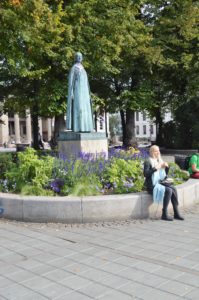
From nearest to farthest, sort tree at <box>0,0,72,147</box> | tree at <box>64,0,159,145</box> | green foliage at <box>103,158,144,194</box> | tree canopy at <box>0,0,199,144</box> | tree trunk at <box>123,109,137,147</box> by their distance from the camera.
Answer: green foliage at <box>103,158,144,194</box> < tree at <box>0,0,72,147</box> < tree canopy at <box>0,0,199,144</box> < tree at <box>64,0,159,145</box> < tree trunk at <box>123,109,137,147</box>

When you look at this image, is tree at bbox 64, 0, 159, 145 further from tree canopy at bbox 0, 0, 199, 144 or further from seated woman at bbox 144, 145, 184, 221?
seated woman at bbox 144, 145, 184, 221

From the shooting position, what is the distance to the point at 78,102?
1045 centimetres

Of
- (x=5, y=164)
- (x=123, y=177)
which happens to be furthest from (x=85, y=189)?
(x=5, y=164)

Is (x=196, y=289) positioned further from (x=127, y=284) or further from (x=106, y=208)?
(x=106, y=208)

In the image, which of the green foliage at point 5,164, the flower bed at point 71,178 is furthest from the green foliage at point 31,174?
the green foliage at point 5,164

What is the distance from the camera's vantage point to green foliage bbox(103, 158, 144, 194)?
7605mm

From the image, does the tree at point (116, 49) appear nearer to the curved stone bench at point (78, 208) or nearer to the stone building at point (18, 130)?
the curved stone bench at point (78, 208)

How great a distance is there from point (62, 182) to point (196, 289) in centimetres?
428

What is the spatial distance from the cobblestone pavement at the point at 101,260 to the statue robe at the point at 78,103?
414cm

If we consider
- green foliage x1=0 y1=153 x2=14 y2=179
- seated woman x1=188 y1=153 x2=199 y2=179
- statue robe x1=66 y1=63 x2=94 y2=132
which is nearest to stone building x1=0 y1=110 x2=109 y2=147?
green foliage x1=0 y1=153 x2=14 y2=179

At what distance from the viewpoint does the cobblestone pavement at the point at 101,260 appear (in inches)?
156

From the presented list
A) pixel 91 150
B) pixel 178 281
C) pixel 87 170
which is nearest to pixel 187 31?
pixel 91 150

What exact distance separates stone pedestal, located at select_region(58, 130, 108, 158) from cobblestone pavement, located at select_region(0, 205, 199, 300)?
3380 millimetres

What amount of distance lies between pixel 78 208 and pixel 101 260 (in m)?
1.95
